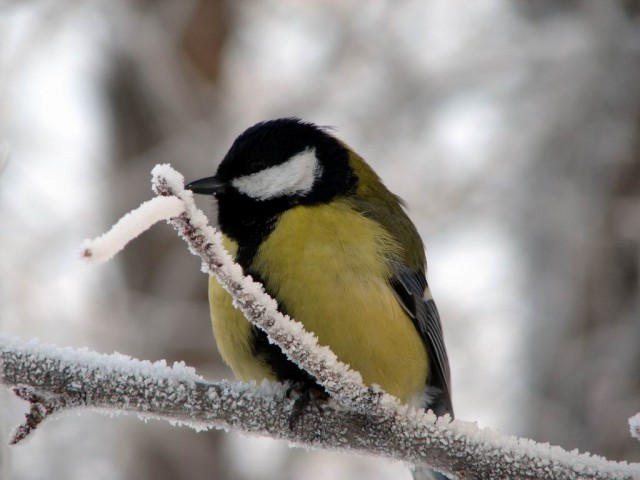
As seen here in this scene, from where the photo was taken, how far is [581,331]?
4.88 metres

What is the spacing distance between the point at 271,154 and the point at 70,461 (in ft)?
12.1

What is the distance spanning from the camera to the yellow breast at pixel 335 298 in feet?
7.56

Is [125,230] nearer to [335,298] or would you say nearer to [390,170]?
[335,298]

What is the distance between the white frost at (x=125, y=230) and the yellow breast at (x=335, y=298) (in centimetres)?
97

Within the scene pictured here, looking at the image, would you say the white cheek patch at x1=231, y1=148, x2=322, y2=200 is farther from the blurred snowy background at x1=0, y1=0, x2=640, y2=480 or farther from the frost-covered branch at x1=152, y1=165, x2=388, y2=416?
the blurred snowy background at x1=0, y1=0, x2=640, y2=480

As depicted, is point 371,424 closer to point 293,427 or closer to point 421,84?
point 293,427

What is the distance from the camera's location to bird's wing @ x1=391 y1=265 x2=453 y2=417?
271cm

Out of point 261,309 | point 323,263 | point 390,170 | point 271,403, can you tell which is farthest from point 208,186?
point 390,170

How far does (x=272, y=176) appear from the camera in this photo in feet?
8.81

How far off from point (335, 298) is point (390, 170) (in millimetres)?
3785

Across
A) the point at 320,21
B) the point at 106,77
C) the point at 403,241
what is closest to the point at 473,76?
the point at 320,21

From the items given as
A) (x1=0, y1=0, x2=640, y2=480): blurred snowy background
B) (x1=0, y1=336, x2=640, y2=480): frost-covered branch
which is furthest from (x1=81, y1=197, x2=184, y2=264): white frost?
(x1=0, y1=0, x2=640, y2=480): blurred snowy background

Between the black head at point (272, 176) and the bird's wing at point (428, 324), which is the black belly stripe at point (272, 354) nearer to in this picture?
the black head at point (272, 176)

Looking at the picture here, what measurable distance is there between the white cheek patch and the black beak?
0.15 feet
